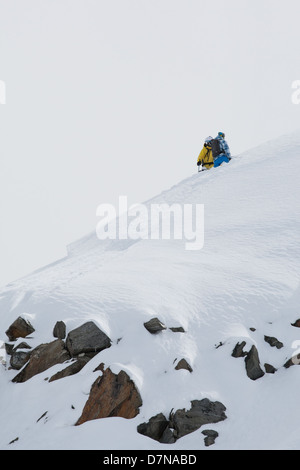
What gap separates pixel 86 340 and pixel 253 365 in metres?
2.64

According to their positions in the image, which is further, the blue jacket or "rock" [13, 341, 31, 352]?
the blue jacket

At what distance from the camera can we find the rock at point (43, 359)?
736cm

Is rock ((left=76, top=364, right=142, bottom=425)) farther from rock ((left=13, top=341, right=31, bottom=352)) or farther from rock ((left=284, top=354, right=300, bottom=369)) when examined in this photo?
rock ((left=284, top=354, right=300, bottom=369))

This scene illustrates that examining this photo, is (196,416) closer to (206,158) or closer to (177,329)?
(177,329)

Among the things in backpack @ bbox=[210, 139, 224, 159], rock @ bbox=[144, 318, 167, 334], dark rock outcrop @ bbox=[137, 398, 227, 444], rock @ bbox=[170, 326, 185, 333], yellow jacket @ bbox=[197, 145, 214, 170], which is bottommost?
dark rock outcrop @ bbox=[137, 398, 227, 444]

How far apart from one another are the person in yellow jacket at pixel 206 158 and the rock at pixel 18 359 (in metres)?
15.1

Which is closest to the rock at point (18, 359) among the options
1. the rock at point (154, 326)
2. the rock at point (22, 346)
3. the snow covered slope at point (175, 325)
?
the rock at point (22, 346)

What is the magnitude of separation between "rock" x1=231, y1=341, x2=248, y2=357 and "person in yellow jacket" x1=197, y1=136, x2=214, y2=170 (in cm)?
1481

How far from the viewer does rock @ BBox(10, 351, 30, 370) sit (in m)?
7.56

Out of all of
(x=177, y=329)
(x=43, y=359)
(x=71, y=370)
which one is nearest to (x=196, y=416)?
(x=177, y=329)

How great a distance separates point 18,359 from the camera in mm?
7598

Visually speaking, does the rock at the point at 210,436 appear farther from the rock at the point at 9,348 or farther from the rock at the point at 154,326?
the rock at the point at 9,348

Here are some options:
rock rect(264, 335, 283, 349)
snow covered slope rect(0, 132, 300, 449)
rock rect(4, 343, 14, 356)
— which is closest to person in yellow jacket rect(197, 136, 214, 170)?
snow covered slope rect(0, 132, 300, 449)

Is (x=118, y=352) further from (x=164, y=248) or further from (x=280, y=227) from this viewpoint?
(x=280, y=227)
